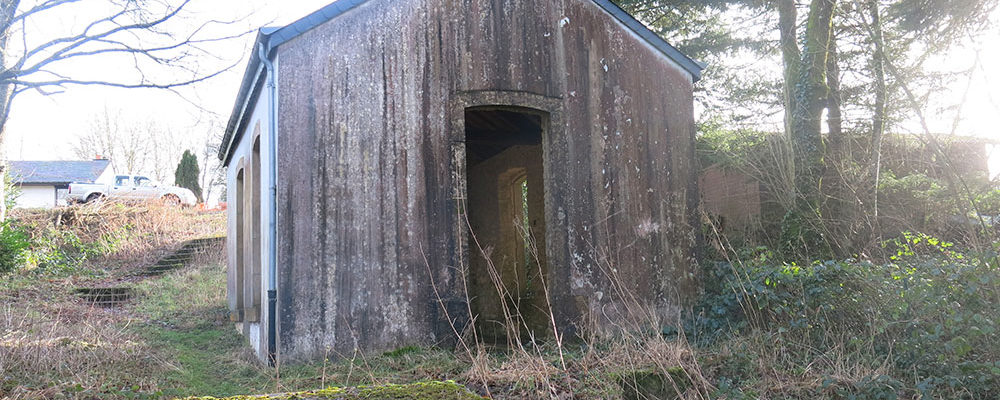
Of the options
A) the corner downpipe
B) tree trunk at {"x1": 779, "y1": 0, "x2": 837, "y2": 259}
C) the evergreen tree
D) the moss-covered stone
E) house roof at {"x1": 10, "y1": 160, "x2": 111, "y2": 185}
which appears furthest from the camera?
house roof at {"x1": 10, "y1": 160, "x2": 111, "y2": 185}

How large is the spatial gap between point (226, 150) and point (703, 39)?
10.5 metres

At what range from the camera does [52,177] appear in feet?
114

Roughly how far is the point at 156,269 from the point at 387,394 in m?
17.9

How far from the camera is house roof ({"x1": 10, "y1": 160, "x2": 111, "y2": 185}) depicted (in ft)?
112

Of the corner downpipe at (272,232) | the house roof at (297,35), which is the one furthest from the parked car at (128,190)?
the corner downpipe at (272,232)

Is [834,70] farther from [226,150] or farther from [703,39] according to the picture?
[226,150]

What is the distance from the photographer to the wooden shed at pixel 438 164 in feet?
23.3

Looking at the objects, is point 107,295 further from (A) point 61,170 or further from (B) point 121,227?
(A) point 61,170

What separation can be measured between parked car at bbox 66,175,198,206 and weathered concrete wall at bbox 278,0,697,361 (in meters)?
21.1

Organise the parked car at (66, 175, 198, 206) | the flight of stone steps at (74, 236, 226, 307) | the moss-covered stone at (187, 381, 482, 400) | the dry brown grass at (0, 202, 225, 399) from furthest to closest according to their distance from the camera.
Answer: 1. the parked car at (66, 175, 198, 206)
2. the flight of stone steps at (74, 236, 226, 307)
3. the dry brown grass at (0, 202, 225, 399)
4. the moss-covered stone at (187, 381, 482, 400)

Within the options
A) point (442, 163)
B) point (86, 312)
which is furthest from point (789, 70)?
point (86, 312)

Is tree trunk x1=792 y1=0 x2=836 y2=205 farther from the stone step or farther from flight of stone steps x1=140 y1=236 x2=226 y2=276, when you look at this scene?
flight of stone steps x1=140 y1=236 x2=226 y2=276

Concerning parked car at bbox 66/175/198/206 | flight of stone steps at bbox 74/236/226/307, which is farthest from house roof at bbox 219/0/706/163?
parked car at bbox 66/175/198/206

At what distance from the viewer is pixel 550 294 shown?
791 centimetres
